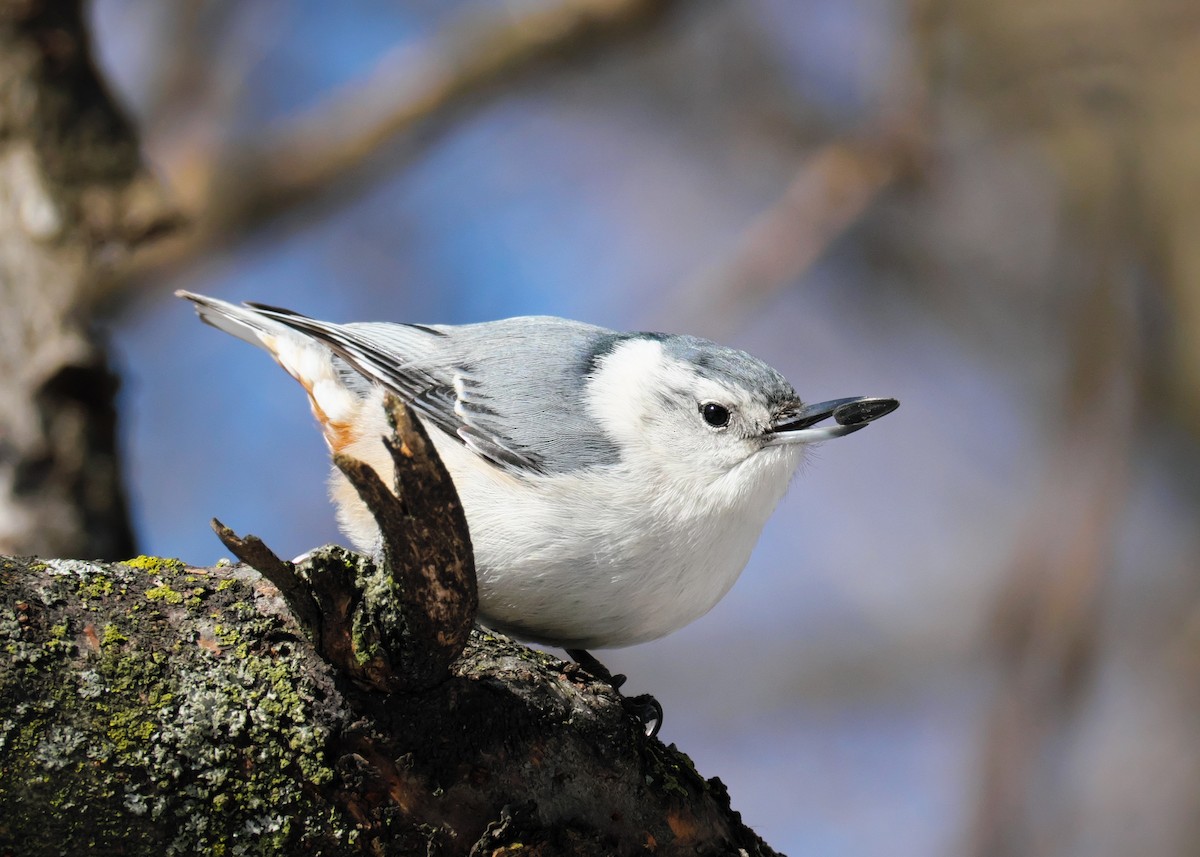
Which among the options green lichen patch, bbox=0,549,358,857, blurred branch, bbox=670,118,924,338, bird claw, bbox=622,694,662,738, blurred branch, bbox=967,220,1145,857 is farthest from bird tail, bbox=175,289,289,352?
blurred branch, bbox=967,220,1145,857

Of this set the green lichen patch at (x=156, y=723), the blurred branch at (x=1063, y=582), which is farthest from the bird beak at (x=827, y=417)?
the blurred branch at (x=1063, y=582)

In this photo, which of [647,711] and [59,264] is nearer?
[647,711]

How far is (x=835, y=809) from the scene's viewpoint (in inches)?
178

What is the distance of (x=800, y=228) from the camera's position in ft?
11.7

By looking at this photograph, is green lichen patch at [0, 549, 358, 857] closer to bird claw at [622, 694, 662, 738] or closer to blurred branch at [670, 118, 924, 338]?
bird claw at [622, 694, 662, 738]

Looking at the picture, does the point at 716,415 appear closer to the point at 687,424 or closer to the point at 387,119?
the point at 687,424

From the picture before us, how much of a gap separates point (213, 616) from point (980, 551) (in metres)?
4.21

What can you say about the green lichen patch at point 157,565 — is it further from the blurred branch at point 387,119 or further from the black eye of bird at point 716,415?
the blurred branch at point 387,119

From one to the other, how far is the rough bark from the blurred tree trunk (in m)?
1.33

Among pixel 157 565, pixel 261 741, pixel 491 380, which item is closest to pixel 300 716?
pixel 261 741

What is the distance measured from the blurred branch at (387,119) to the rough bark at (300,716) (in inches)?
85.3

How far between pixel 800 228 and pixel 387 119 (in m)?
1.34

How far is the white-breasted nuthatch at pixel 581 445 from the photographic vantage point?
172 cm

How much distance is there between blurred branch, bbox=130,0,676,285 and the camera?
10.9 ft
